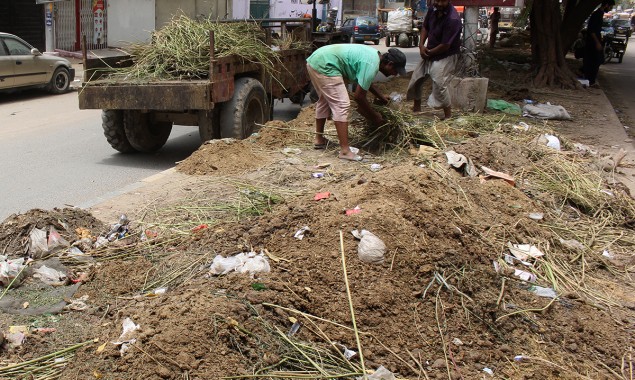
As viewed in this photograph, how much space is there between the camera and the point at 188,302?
144 inches

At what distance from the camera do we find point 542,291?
183 inches

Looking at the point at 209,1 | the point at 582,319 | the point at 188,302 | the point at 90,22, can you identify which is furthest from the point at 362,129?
the point at 209,1

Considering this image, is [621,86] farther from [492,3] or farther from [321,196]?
[321,196]

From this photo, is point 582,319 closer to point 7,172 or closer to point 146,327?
point 146,327

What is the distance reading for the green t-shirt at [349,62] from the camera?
277 inches

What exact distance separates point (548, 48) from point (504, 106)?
5.13 meters

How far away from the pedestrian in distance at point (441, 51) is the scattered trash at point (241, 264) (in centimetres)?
563

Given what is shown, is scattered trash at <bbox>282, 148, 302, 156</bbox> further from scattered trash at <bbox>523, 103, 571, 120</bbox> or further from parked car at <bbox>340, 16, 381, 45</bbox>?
parked car at <bbox>340, 16, 381, 45</bbox>

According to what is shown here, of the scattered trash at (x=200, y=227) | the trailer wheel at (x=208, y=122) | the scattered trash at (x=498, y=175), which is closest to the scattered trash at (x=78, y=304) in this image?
the scattered trash at (x=200, y=227)

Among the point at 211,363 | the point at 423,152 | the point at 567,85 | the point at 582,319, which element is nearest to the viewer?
the point at 211,363

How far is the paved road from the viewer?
14212mm

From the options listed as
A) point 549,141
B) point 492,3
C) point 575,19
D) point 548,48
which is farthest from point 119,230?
point 575,19

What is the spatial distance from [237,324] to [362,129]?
472cm

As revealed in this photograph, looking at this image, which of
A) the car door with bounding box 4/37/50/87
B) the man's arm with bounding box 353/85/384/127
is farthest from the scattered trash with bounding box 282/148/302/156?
the car door with bounding box 4/37/50/87
